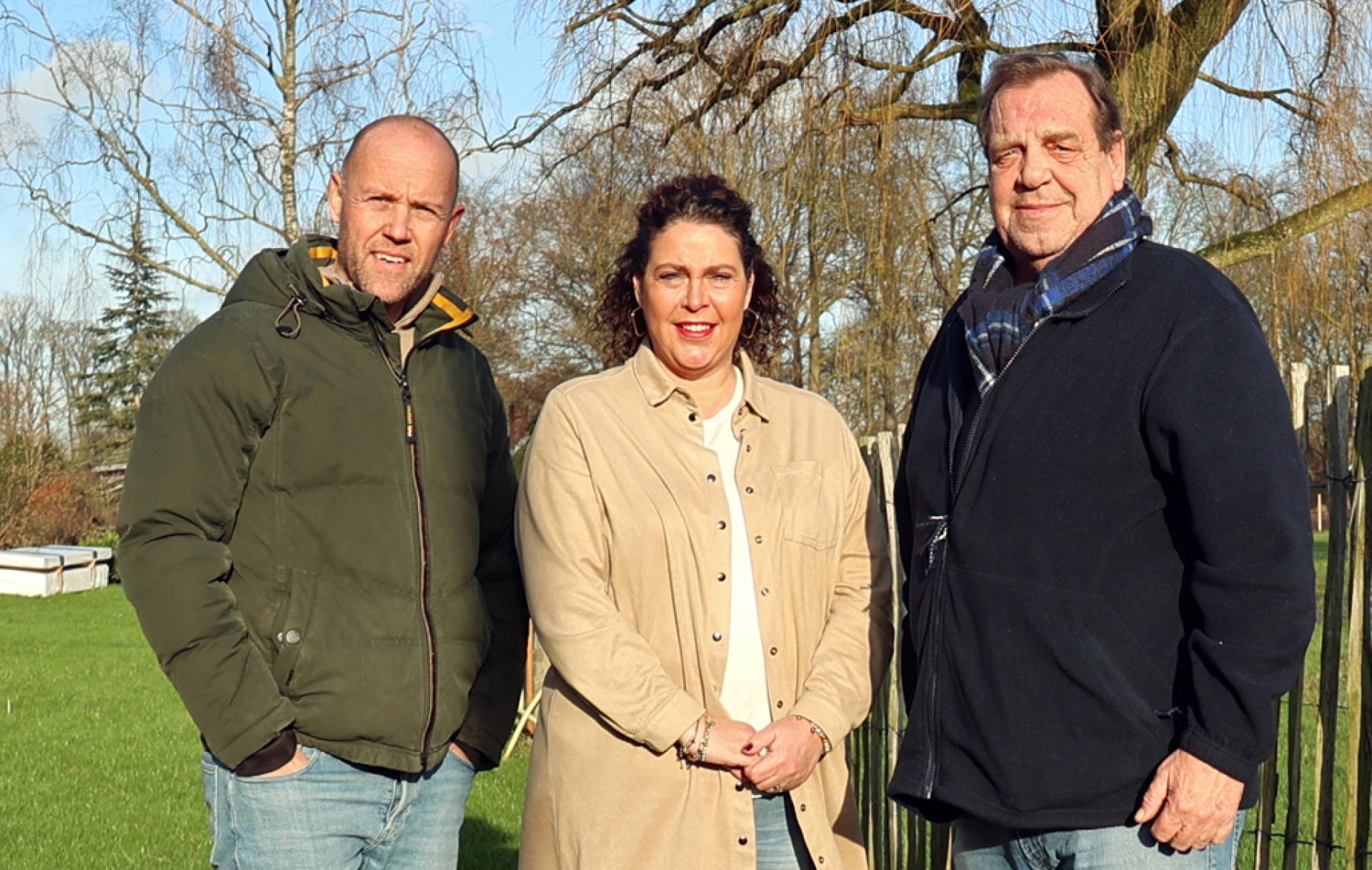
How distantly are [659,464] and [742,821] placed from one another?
0.81 meters

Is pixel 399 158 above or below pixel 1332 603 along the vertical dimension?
above

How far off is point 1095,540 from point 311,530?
1.66m

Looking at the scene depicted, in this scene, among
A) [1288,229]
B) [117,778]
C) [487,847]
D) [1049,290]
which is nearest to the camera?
[1049,290]

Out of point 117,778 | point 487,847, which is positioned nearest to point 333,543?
point 487,847

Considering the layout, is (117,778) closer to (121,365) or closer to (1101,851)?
(1101,851)

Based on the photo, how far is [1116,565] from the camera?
240 centimetres

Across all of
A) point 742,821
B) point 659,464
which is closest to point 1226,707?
point 742,821

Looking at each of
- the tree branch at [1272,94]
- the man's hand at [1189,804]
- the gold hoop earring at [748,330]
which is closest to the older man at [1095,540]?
the man's hand at [1189,804]

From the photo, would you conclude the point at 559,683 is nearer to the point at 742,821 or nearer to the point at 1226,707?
the point at 742,821

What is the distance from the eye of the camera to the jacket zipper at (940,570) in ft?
8.54

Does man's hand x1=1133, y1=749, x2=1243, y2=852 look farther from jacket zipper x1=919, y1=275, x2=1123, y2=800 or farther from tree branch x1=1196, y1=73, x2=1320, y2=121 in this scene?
tree branch x1=1196, y1=73, x2=1320, y2=121

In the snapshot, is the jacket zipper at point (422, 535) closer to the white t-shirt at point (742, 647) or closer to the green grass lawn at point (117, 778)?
the white t-shirt at point (742, 647)

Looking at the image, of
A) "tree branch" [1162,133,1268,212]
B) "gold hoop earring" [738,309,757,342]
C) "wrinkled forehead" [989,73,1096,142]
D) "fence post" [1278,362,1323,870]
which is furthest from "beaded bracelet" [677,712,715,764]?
"tree branch" [1162,133,1268,212]

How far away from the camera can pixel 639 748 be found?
296 centimetres
